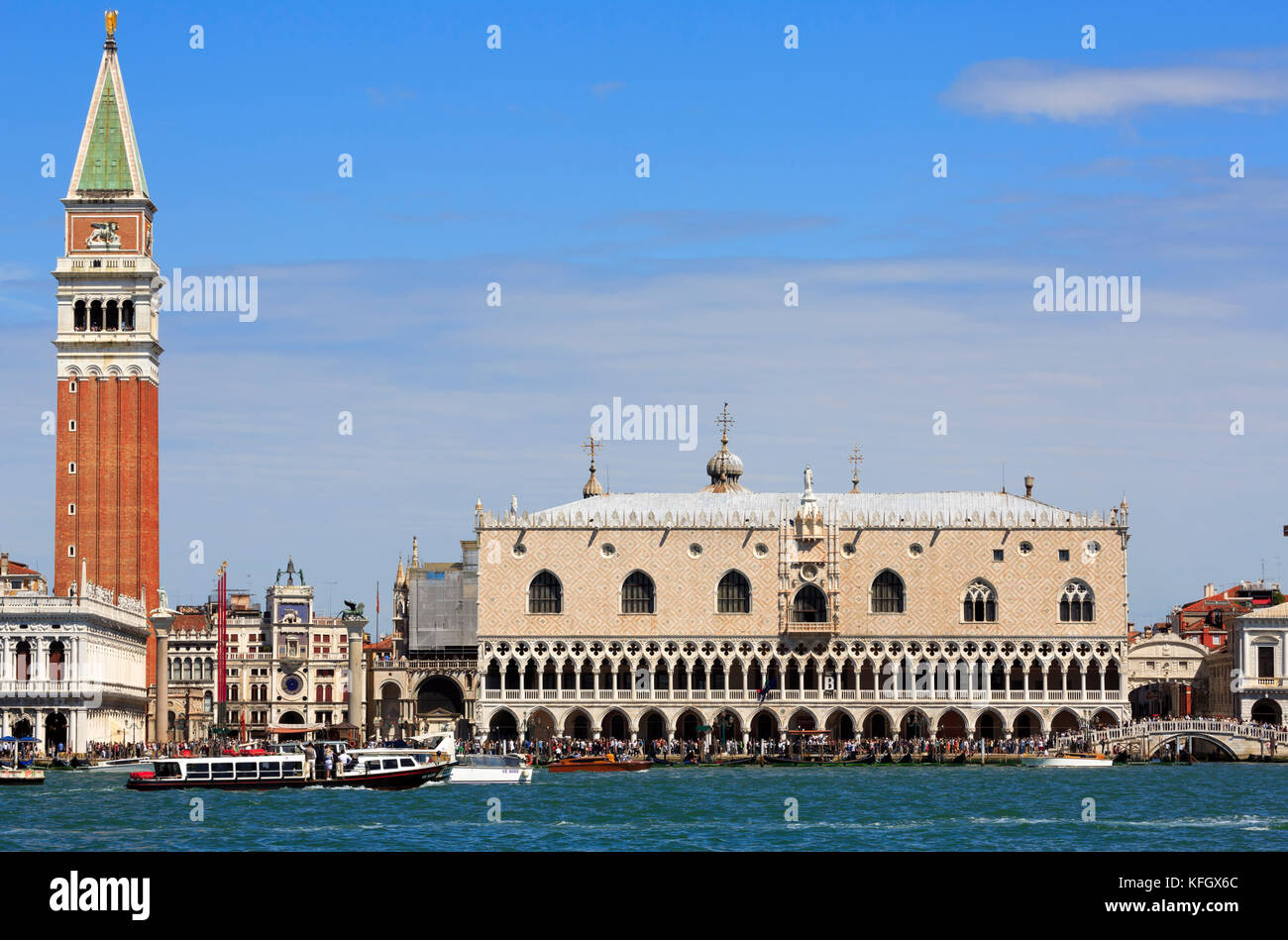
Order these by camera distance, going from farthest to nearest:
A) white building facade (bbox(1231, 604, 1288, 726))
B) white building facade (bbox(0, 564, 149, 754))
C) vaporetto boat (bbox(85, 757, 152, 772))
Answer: white building facade (bbox(1231, 604, 1288, 726)) → white building facade (bbox(0, 564, 149, 754)) → vaporetto boat (bbox(85, 757, 152, 772))

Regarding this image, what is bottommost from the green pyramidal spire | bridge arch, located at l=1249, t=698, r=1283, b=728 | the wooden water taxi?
the wooden water taxi

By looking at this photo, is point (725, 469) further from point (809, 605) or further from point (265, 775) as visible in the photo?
point (265, 775)

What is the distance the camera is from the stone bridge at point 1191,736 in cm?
8538

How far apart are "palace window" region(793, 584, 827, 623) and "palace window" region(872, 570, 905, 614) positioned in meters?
2.33

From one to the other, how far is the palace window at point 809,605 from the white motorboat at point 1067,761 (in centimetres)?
1208

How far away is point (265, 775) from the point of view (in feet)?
196

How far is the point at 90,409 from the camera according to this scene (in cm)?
10019

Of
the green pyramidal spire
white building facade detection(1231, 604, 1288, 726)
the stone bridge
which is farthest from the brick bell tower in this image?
white building facade detection(1231, 604, 1288, 726)

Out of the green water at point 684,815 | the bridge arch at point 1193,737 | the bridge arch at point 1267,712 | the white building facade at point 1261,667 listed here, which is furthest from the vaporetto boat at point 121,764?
the bridge arch at point 1267,712

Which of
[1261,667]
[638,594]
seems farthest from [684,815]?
[1261,667]

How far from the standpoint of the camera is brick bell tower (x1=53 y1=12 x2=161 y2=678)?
325 feet

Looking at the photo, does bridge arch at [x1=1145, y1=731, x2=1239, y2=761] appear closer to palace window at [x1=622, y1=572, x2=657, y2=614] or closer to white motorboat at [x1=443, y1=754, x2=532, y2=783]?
palace window at [x1=622, y1=572, x2=657, y2=614]

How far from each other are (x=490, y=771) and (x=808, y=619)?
2762 cm
